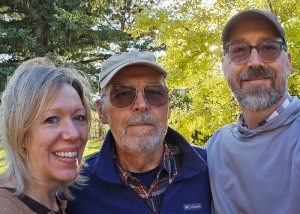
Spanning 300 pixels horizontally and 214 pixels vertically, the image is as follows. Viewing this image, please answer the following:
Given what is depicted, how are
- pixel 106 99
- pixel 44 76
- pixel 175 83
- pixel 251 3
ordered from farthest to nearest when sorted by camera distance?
pixel 175 83, pixel 251 3, pixel 106 99, pixel 44 76

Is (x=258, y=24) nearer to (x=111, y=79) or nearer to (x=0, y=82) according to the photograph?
(x=111, y=79)

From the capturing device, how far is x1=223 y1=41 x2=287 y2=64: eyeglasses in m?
1.97

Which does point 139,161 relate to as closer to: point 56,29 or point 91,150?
point 56,29

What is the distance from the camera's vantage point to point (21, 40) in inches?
390

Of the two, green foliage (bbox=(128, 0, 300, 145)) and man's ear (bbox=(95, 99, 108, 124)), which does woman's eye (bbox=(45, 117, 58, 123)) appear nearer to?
man's ear (bbox=(95, 99, 108, 124))

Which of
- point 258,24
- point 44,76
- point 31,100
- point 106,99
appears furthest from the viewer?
point 106,99

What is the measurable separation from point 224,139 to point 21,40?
10.2m

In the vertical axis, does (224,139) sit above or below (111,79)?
below

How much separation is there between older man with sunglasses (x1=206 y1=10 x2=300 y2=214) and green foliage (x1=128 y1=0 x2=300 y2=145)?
2.97 m

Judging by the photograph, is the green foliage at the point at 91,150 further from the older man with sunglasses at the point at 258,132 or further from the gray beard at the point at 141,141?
the older man with sunglasses at the point at 258,132

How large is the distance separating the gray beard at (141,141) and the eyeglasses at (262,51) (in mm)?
871

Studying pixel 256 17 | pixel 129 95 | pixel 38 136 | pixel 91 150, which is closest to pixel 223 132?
pixel 129 95

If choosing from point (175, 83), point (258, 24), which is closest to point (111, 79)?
point (258, 24)

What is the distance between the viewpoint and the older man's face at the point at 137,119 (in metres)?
2.09
